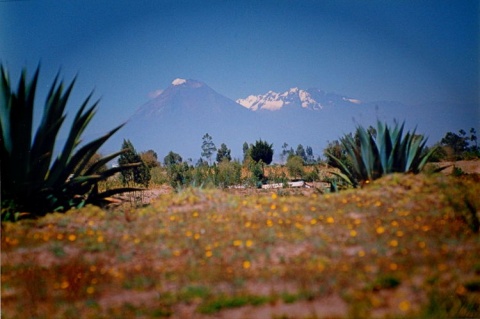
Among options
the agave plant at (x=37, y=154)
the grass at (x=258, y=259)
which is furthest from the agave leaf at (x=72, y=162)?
the grass at (x=258, y=259)

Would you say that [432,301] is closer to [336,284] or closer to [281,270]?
[336,284]

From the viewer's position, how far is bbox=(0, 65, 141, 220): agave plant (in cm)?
574

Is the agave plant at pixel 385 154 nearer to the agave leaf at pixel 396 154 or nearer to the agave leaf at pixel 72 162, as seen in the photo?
the agave leaf at pixel 396 154

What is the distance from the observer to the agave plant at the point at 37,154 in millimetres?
5742

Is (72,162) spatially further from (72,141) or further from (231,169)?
(231,169)

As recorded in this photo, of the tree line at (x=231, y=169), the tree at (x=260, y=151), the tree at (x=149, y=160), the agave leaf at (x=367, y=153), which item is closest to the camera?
the agave leaf at (x=367, y=153)

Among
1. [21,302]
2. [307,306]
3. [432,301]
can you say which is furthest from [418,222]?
[21,302]

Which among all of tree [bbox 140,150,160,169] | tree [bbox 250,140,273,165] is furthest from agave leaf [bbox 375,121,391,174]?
tree [bbox 250,140,273,165]

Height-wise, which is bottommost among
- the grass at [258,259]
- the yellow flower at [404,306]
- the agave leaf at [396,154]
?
the yellow flower at [404,306]

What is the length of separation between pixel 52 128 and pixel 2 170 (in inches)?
40.1

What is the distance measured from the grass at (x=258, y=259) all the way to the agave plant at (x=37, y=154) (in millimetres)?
744

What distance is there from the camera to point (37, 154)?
6098 millimetres

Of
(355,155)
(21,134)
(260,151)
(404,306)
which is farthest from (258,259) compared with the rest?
(260,151)

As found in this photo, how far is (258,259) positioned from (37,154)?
4.52m
